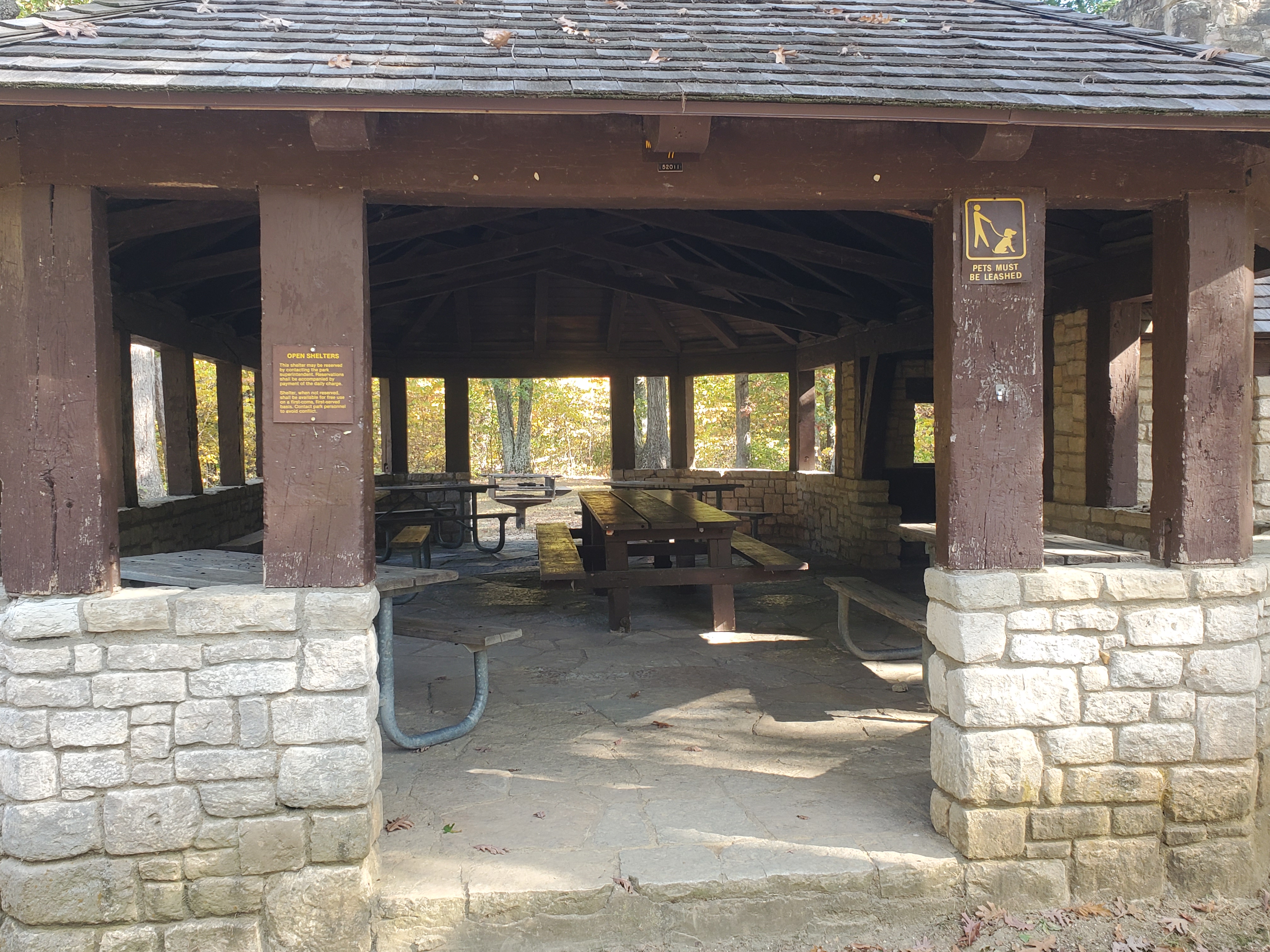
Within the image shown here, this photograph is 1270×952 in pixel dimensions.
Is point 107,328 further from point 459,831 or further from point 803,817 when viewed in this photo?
point 803,817

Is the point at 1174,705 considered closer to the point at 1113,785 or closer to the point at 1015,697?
the point at 1113,785

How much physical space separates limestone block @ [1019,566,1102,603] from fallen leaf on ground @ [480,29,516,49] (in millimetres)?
2761

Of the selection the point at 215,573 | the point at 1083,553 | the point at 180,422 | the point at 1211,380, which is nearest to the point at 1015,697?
the point at 1083,553

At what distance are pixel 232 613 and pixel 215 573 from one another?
0.79 metres

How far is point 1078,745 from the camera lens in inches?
127

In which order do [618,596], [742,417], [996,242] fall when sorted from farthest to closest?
[742,417]
[618,596]
[996,242]

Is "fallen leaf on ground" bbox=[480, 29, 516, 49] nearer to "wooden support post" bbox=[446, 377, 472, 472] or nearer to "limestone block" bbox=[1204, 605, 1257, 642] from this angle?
"limestone block" bbox=[1204, 605, 1257, 642]

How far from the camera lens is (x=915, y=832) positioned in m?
3.30

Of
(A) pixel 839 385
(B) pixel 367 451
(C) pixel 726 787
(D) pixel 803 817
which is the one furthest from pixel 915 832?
(A) pixel 839 385

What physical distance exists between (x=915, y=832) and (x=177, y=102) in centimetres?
360

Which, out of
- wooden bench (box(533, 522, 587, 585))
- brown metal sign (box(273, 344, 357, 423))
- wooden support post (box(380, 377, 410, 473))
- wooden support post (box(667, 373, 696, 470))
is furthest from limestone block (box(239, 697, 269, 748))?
wooden support post (box(667, 373, 696, 470))

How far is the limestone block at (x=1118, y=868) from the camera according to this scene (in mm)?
3250

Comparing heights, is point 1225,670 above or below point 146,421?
below

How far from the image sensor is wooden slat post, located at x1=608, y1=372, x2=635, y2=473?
12.3 m
